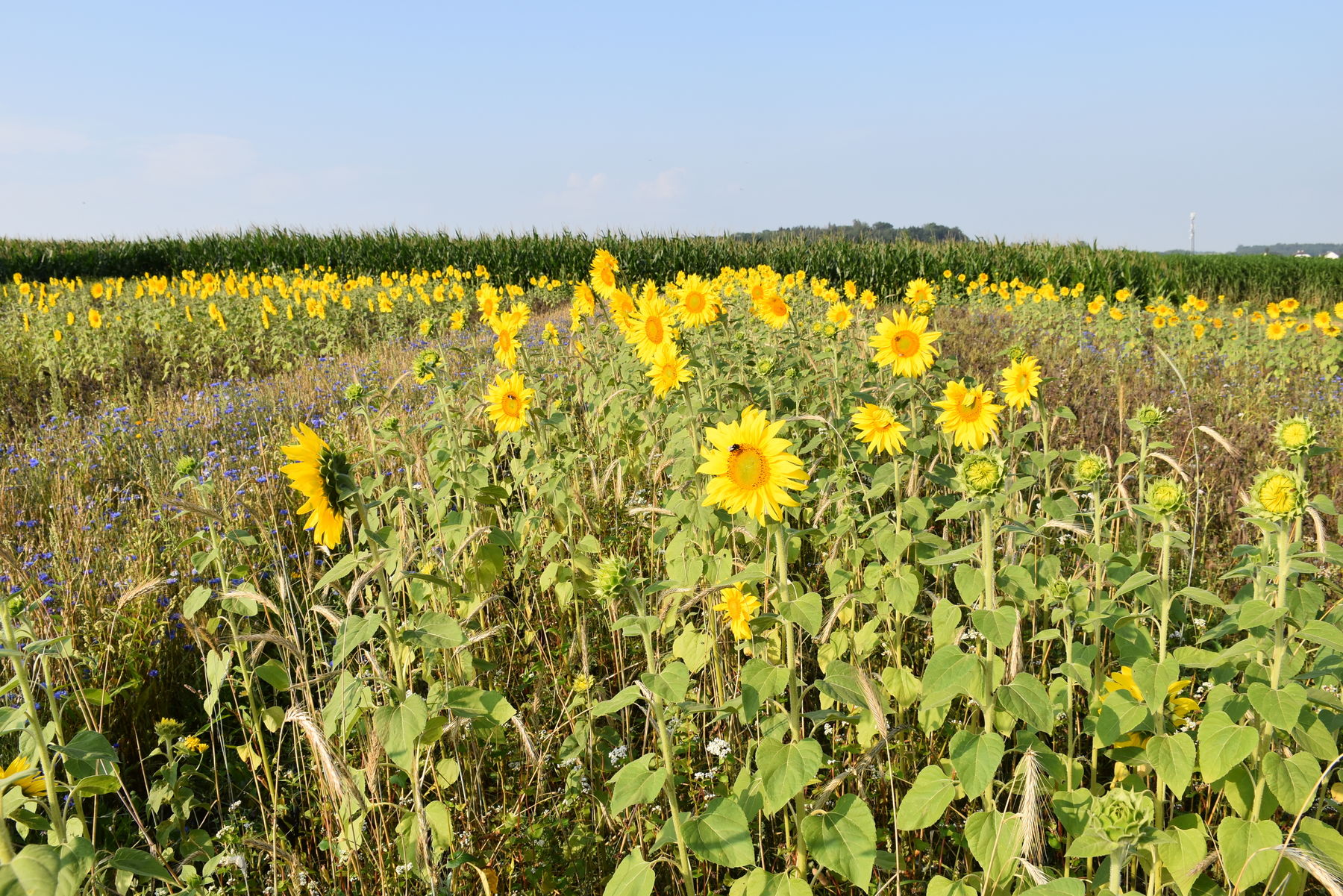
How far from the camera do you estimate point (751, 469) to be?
80.6 inches

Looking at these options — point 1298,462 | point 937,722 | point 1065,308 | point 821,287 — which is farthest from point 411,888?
point 1065,308

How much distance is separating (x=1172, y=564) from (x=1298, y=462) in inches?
68.5

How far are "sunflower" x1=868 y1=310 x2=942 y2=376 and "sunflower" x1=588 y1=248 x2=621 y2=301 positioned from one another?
215 centimetres

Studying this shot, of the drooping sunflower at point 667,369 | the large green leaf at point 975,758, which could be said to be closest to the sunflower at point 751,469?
the large green leaf at point 975,758

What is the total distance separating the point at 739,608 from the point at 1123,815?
1369mm

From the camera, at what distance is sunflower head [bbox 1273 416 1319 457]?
2014 mm

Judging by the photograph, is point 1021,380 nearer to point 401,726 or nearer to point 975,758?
point 975,758

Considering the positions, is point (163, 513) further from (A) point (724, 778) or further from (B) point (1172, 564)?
(B) point (1172, 564)

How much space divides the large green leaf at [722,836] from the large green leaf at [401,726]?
26.3 inches

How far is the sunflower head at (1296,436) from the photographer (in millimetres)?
2014

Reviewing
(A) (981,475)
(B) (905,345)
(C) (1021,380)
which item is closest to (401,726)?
(A) (981,475)

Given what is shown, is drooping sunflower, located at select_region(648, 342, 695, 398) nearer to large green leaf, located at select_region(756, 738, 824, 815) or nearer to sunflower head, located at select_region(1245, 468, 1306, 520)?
large green leaf, located at select_region(756, 738, 824, 815)

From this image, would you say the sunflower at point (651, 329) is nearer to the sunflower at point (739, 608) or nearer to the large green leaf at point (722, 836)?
the sunflower at point (739, 608)

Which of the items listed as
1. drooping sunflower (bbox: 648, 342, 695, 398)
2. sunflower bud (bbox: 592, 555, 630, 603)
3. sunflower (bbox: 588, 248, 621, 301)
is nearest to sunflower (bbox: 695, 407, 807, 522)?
sunflower bud (bbox: 592, 555, 630, 603)
